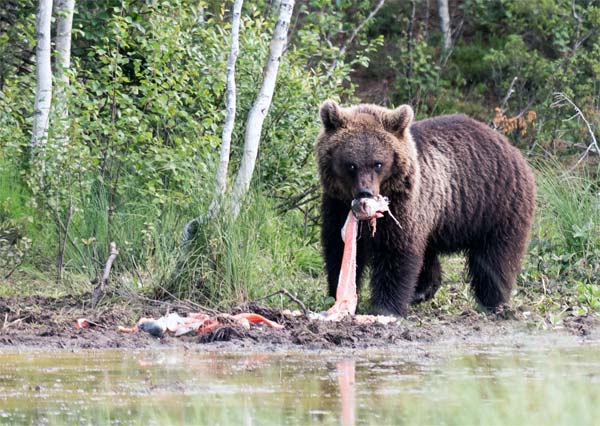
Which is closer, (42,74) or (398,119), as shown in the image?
(398,119)

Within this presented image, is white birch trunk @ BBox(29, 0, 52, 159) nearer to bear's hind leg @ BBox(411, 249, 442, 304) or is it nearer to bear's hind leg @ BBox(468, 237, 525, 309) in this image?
bear's hind leg @ BBox(411, 249, 442, 304)

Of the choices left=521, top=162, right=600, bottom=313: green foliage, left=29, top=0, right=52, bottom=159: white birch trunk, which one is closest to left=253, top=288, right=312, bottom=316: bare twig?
left=521, top=162, right=600, bottom=313: green foliage

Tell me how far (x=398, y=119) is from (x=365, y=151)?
40cm

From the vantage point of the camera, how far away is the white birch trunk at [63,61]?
31.9 feet

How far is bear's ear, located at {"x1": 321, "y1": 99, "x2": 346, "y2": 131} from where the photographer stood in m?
8.64

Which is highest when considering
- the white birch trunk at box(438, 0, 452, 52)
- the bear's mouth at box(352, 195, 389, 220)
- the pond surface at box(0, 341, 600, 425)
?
the white birch trunk at box(438, 0, 452, 52)

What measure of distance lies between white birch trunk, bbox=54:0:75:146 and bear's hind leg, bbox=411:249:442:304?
3.17m

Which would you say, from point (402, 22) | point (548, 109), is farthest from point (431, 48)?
point (548, 109)

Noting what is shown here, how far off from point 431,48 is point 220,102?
7243 millimetres

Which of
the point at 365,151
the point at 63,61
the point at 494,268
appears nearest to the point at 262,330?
the point at 365,151

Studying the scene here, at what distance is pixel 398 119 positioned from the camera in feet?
28.3

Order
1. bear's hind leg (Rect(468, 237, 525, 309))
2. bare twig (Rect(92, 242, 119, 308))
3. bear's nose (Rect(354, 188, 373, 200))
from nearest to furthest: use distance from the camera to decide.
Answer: bear's nose (Rect(354, 188, 373, 200)), bare twig (Rect(92, 242, 119, 308)), bear's hind leg (Rect(468, 237, 525, 309))

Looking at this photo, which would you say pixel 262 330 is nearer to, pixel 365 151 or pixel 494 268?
pixel 365 151

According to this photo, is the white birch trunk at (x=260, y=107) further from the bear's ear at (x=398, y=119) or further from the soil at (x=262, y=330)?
the soil at (x=262, y=330)
